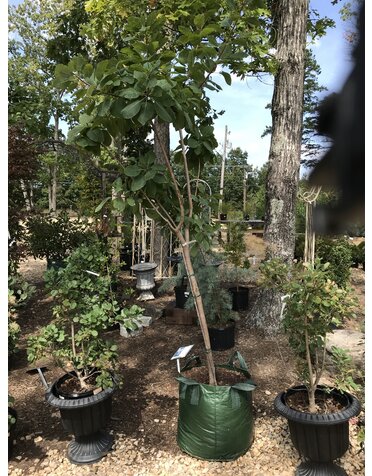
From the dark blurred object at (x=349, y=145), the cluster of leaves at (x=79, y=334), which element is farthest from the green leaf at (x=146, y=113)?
the cluster of leaves at (x=79, y=334)

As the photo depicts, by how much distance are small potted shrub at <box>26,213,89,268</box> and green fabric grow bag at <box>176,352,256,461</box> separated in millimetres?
4591

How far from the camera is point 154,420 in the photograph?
291cm

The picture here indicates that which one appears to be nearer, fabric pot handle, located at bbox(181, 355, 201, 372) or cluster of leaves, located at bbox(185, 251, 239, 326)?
fabric pot handle, located at bbox(181, 355, 201, 372)

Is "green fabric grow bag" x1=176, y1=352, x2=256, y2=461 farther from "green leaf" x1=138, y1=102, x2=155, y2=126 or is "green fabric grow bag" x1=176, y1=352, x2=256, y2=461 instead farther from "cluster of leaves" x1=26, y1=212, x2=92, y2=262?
"cluster of leaves" x1=26, y1=212, x2=92, y2=262

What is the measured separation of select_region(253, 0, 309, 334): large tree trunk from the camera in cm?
422

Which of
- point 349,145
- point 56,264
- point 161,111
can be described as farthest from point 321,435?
point 56,264

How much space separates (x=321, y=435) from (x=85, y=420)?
54.5 inches

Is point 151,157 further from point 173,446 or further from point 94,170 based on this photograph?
point 94,170

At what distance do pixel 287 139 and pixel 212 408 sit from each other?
294 centimetres

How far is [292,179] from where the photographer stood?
167 inches

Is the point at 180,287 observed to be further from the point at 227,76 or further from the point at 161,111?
the point at 161,111

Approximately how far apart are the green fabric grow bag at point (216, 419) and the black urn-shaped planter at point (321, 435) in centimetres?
27

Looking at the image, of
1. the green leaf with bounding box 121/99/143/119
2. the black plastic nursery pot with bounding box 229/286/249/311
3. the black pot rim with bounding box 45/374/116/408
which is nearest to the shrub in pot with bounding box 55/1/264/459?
the green leaf with bounding box 121/99/143/119
